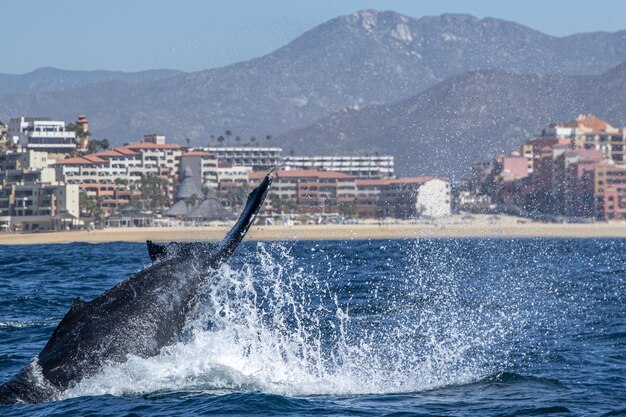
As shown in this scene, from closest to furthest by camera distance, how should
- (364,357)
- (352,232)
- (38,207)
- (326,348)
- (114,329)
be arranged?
(114,329)
(364,357)
(326,348)
(352,232)
(38,207)

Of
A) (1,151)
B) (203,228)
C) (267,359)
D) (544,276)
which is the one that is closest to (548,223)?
(203,228)

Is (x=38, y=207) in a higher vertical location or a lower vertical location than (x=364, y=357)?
higher

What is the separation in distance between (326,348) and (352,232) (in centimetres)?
13761

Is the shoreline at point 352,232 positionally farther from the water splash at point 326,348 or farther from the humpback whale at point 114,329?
the humpback whale at point 114,329

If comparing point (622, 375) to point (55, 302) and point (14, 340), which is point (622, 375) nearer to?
point (14, 340)

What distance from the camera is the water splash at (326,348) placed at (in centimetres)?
1725

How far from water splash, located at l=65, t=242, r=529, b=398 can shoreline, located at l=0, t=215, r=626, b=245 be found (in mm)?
104376

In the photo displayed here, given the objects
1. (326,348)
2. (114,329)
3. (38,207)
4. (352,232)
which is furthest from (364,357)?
(38,207)

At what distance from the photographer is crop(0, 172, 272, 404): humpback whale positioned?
1585 centimetres

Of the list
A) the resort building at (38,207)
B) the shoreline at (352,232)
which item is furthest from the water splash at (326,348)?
the resort building at (38,207)

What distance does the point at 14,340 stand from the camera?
80.3 feet

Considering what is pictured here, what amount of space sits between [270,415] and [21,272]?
124ft

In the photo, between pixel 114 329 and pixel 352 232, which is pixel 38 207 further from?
pixel 114 329

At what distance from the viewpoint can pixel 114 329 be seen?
52.3ft
